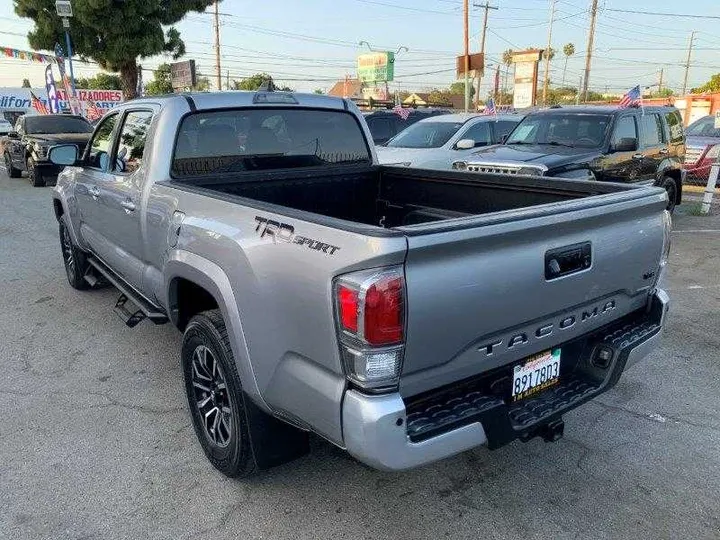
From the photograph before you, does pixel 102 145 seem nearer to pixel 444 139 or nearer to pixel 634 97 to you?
pixel 444 139

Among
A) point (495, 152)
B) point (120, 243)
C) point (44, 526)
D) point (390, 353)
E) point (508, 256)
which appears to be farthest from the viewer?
point (495, 152)

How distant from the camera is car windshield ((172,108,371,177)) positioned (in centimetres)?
362

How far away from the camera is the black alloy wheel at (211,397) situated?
286 cm

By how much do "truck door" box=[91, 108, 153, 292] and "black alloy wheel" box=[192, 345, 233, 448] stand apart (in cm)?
104

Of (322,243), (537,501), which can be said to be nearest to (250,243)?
(322,243)

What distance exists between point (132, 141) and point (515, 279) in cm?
297

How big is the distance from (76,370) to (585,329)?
3.48m

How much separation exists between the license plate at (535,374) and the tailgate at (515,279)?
64 mm

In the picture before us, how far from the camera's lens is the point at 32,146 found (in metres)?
14.0

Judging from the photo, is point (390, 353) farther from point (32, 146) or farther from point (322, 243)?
point (32, 146)

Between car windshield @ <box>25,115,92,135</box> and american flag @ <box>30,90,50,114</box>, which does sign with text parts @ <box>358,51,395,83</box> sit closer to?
american flag @ <box>30,90,50,114</box>

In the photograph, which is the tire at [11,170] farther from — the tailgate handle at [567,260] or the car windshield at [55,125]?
the tailgate handle at [567,260]

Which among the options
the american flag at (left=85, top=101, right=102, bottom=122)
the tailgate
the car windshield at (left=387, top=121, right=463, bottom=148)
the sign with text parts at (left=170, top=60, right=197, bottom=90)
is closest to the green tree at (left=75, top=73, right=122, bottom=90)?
the american flag at (left=85, top=101, right=102, bottom=122)

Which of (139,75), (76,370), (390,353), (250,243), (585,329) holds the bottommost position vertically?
(76,370)
